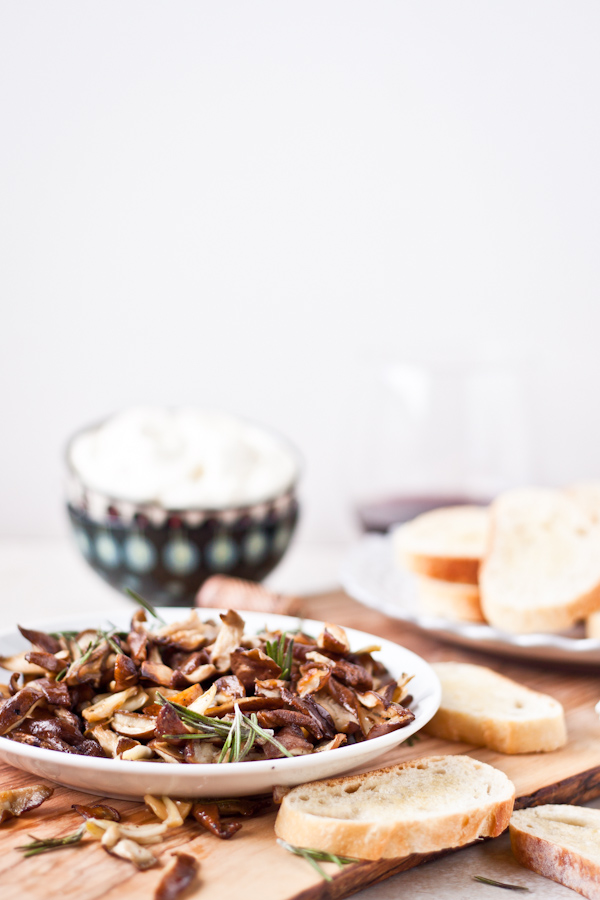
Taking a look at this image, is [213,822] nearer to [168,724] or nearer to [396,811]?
[168,724]

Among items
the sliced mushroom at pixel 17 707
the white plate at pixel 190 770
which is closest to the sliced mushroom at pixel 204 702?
the white plate at pixel 190 770

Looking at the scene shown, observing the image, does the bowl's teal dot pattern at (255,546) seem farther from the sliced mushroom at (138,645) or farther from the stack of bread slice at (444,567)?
the sliced mushroom at (138,645)

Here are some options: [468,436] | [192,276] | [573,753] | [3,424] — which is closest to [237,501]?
[468,436]

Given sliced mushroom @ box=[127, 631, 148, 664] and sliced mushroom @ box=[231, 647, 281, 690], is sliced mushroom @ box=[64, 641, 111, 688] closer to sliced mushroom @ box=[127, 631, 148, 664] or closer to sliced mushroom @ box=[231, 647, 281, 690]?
sliced mushroom @ box=[127, 631, 148, 664]

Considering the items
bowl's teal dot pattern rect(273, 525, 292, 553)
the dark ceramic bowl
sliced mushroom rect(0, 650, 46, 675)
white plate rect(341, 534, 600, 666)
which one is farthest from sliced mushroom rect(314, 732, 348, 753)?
bowl's teal dot pattern rect(273, 525, 292, 553)

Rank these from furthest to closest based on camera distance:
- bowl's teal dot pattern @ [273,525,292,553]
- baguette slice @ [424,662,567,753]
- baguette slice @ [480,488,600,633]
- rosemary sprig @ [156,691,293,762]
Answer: bowl's teal dot pattern @ [273,525,292,553] < baguette slice @ [480,488,600,633] < baguette slice @ [424,662,567,753] < rosemary sprig @ [156,691,293,762]

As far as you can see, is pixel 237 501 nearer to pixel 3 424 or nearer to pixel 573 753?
pixel 573 753
